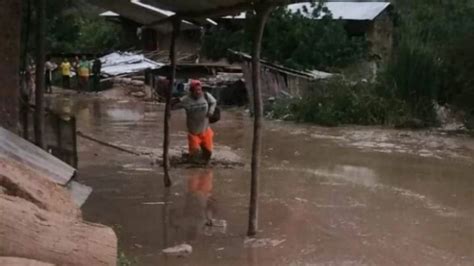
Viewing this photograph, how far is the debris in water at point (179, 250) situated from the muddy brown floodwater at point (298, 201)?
9 centimetres

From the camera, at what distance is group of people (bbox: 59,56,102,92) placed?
32.8m

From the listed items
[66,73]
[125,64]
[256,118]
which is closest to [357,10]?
[125,64]

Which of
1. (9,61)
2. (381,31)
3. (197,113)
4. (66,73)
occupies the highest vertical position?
(381,31)

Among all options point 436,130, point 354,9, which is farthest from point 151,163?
point 354,9

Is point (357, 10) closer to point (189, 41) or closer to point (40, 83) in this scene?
point (189, 41)

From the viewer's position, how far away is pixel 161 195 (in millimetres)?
10938

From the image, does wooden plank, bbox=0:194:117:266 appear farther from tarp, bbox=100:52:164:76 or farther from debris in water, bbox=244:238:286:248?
tarp, bbox=100:52:164:76

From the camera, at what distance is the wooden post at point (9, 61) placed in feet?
27.1

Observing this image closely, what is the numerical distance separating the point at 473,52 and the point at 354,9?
46.4 feet

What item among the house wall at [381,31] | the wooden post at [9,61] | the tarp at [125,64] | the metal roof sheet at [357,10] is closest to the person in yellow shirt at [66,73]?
the tarp at [125,64]

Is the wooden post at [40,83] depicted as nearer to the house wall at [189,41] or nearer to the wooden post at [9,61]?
the wooden post at [9,61]

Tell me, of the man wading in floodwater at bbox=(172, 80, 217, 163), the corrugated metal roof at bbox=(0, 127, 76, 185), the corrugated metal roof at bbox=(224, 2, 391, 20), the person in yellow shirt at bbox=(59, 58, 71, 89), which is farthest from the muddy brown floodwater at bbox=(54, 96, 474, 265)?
the person in yellow shirt at bbox=(59, 58, 71, 89)

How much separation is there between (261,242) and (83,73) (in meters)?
25.7

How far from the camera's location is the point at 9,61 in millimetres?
8320
